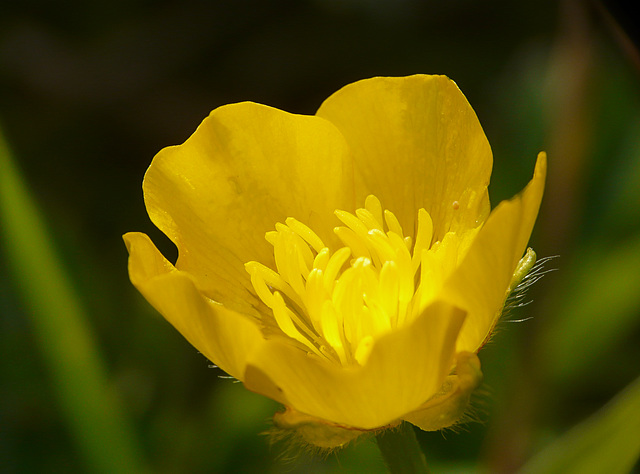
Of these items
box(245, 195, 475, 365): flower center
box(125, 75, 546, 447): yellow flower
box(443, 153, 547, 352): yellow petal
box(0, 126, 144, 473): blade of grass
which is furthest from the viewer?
box(0, 126, 144, 473): blade of grass

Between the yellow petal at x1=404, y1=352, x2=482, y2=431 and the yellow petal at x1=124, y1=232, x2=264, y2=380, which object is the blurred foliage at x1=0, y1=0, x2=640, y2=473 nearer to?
the yellow petal at x1=404, y1=352, x2=482, y2=431

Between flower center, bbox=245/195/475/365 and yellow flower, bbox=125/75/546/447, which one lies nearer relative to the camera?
yellow flower, bbox=125/75/546/447

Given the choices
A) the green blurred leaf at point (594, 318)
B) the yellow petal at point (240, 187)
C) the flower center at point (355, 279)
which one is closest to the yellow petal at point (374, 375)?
Answer: the flower center at point (355, 279)

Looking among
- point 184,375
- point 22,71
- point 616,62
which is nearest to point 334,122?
point 184,375

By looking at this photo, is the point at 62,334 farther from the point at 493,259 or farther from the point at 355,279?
the point at 493,259

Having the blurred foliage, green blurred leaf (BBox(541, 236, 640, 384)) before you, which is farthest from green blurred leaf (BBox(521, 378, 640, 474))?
green blurred leaf (BBox(541, 236, 640, 384))

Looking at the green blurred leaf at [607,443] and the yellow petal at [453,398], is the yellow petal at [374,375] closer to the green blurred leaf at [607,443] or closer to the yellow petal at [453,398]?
the yellow petal at [453,398]
